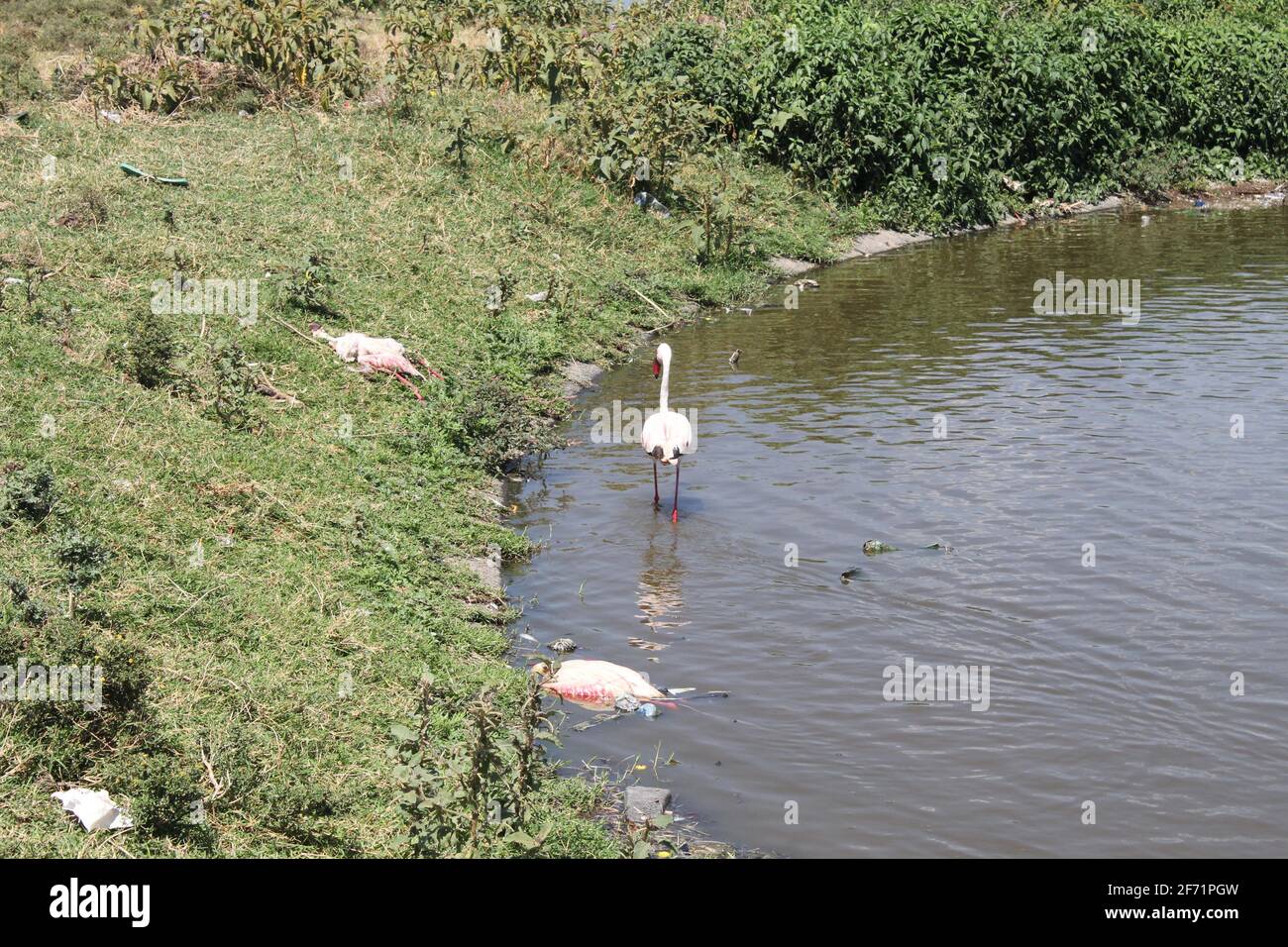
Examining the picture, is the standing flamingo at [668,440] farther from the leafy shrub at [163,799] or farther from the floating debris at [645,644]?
the leafy shrub at [163,799]

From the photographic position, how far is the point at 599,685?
327 inches

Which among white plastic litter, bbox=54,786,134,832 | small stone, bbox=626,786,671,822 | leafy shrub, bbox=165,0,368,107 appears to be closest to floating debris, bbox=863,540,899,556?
small stone, bbox=626,786,671,822

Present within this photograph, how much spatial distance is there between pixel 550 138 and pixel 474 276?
5.07 m

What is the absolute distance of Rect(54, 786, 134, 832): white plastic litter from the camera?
5.77 metres

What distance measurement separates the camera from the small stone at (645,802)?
700 cm

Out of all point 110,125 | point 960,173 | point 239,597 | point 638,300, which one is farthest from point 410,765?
point 960,173

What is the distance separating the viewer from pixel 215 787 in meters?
6.23

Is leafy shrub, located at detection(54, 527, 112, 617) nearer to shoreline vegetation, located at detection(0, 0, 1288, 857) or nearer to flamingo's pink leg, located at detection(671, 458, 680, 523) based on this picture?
shoreline vegetation, located at detection(0, 0, 1288, 857)

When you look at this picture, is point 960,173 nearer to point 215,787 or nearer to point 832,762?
point 832,762

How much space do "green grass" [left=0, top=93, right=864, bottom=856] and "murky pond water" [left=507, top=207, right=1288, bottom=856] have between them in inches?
39.6

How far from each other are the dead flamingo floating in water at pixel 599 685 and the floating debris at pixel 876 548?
2.78 metres

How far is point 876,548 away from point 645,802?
13.3ft

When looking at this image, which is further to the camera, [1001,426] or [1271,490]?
[1001,426]

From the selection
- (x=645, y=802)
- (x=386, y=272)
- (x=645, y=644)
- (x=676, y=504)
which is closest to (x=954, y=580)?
(x=645, y=644)
